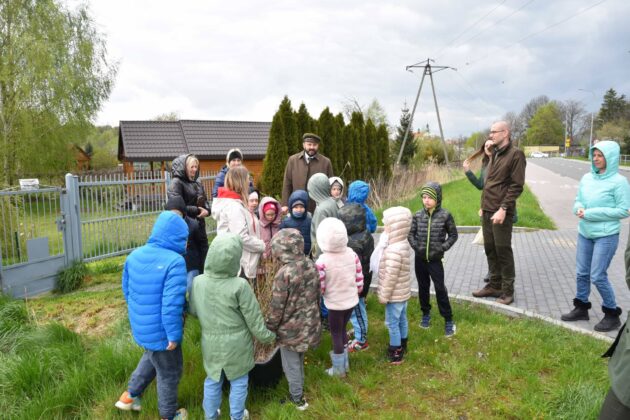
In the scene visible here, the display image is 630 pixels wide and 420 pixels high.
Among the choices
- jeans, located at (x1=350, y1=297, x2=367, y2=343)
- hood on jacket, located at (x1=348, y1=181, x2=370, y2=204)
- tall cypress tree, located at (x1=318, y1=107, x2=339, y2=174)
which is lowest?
jeans, located at (x1=350, y1=297, x2=367, y2=343)

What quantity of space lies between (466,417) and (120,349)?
285cm

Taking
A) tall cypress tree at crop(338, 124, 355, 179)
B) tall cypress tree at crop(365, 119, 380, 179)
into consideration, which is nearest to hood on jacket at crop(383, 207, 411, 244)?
tall cypress tree at crop(338, 124, 355, 179)

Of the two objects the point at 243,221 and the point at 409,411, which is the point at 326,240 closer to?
Result: the point at 243,221

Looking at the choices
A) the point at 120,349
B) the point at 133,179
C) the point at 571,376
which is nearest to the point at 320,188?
the point at 120,349

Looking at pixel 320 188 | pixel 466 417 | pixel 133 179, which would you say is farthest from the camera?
pixel 133 179

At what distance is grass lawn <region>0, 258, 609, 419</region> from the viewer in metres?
3.05

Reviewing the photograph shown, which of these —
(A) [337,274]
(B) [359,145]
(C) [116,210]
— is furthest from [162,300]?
(B) [359,145]

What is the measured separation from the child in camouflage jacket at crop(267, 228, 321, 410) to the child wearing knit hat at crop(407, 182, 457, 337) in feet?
4.62

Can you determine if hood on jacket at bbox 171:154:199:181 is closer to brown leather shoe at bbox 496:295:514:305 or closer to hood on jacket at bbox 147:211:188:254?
hood on jacket at bbox 147:211:188:254

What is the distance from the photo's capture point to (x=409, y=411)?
3.06 metres

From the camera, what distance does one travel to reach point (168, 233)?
115 inches

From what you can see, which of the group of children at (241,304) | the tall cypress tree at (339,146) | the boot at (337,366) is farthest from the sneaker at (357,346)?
the tall cypress tree at (339,146)

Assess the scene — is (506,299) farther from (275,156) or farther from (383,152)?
(383,152)

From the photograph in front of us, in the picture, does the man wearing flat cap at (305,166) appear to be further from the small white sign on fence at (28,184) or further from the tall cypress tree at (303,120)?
the tall cypress tree at (303,120)
